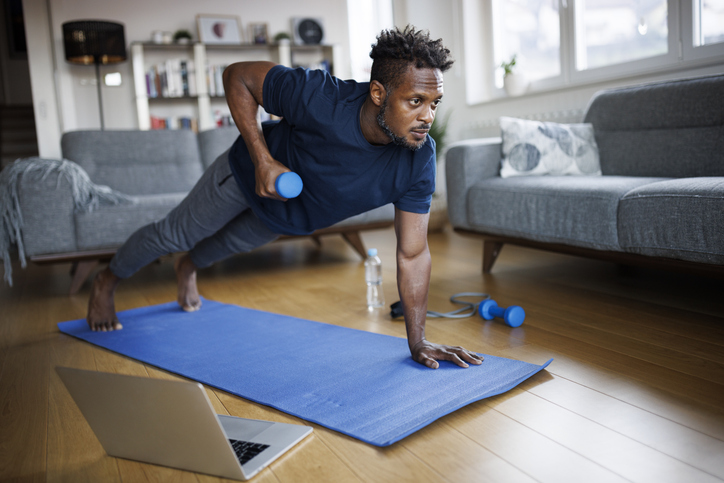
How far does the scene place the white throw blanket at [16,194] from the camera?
2.53m

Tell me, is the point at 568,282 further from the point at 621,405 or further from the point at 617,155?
the point at 621,405

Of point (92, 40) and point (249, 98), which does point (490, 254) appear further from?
point (92, 40)

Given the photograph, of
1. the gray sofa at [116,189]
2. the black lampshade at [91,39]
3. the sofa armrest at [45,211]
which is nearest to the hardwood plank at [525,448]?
the gray sofa at [116,189]

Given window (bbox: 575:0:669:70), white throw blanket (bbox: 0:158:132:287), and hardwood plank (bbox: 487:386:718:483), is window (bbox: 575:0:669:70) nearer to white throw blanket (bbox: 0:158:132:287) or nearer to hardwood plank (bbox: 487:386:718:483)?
hardwood plank (bbox: 487:386:718:483)

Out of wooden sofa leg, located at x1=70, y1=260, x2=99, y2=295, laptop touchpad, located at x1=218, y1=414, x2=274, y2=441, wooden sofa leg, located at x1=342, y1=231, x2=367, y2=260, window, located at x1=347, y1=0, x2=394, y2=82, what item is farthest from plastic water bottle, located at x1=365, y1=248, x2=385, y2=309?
window, located at x1=347, y1=0, x2=394, y2=82

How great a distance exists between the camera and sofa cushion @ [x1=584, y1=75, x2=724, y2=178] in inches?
88.7

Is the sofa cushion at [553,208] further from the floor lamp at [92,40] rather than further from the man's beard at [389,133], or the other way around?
the floor lamp at [92,40]

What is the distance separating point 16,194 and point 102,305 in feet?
2.84

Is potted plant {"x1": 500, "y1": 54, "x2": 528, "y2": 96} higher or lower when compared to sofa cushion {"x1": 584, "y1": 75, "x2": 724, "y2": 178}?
higher

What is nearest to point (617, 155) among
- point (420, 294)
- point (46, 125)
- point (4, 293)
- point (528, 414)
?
point (420, 294)

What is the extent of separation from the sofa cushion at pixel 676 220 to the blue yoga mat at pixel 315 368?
0.65 meters

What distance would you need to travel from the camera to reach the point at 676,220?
1.74m

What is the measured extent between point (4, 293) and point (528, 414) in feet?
8.86

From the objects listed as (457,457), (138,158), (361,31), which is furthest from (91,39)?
(457,457)
